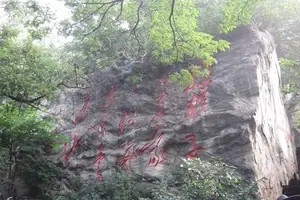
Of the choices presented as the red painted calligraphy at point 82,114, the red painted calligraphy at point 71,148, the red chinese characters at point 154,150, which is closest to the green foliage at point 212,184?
the red chinese characters at point 154,150

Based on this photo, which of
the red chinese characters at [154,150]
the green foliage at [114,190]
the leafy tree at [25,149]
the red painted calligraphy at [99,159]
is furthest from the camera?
the red painted calligraphy at [99,159]

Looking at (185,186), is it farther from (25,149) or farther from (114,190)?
(25,149)

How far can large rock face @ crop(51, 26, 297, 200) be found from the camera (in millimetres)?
7555

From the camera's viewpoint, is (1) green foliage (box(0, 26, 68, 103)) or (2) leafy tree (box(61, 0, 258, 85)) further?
(1) green foliage (box(0, 26, 68, 103))

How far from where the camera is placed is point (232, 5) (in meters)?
4.73

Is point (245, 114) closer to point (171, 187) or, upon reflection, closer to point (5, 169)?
point (171, 187)

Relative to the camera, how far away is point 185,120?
805 cm

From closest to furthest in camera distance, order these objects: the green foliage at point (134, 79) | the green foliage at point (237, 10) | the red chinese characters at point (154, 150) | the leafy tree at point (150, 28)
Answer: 1. the green foliage at point (237, 10)
2. the leafy tree at point (150, 28)
3. the red chinese characters at point (154, 150)
4. the green foliage at point (134, 79)

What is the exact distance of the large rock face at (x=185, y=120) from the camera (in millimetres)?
7555

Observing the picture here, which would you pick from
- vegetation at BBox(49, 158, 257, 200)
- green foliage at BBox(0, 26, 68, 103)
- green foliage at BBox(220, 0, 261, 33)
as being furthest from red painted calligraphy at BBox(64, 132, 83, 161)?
green foliage at BBox(220, 0, 261, 33)

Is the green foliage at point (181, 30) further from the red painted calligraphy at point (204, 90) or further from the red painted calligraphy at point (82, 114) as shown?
the red painted calligraphy at point (82, 114)

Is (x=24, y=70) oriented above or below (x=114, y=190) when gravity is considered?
above

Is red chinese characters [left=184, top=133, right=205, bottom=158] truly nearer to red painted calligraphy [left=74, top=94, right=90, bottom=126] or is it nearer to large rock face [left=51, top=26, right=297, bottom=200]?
large rock face [left=51, top=26, right=297, bottom=200]

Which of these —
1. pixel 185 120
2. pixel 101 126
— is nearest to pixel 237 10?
pixel 185 120
